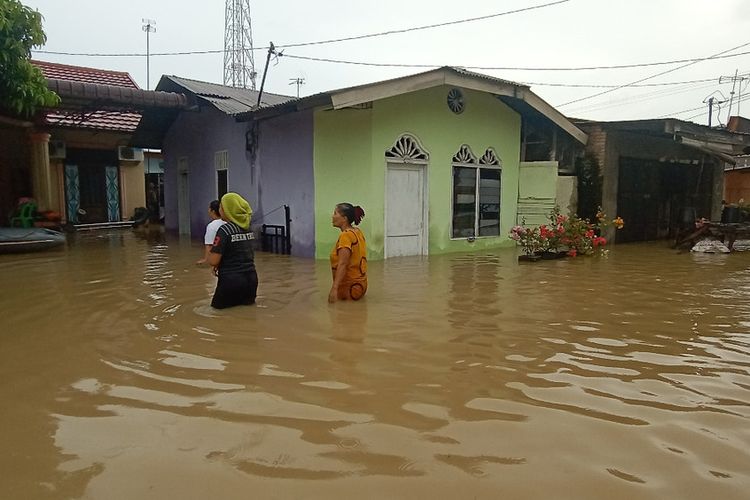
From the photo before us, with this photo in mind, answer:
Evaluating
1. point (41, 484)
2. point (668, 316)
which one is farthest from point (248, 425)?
point (668, 316)

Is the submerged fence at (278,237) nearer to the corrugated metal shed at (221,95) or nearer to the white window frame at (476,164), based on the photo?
the corrugated metal shed at (221,95)

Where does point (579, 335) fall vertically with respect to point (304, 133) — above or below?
below

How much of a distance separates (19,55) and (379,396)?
7.43m

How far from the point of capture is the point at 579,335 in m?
4.91

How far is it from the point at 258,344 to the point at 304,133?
681 centimetres

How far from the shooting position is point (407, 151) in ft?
36.4

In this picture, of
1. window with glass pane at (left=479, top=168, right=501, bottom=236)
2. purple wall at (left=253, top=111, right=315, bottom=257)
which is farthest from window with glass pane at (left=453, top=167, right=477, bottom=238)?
purple wall at (left=253, top=111, right=315, bottom=257)

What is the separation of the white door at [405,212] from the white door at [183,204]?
8.17 meters

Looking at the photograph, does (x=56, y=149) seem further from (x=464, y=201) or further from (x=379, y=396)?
(x=379, y=396)

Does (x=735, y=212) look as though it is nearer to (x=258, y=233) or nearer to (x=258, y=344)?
(x=258, y=233)

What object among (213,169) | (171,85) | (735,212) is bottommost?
(735,212)

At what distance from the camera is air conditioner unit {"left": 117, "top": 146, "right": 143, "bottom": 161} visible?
69.4 feet

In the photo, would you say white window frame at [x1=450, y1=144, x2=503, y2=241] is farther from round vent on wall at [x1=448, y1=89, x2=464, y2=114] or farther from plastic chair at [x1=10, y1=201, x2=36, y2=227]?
plastic chair at [x1=10, y1=201, x2=36, y2=227]

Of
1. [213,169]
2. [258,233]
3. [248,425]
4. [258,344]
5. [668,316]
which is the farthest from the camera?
[213,169]
